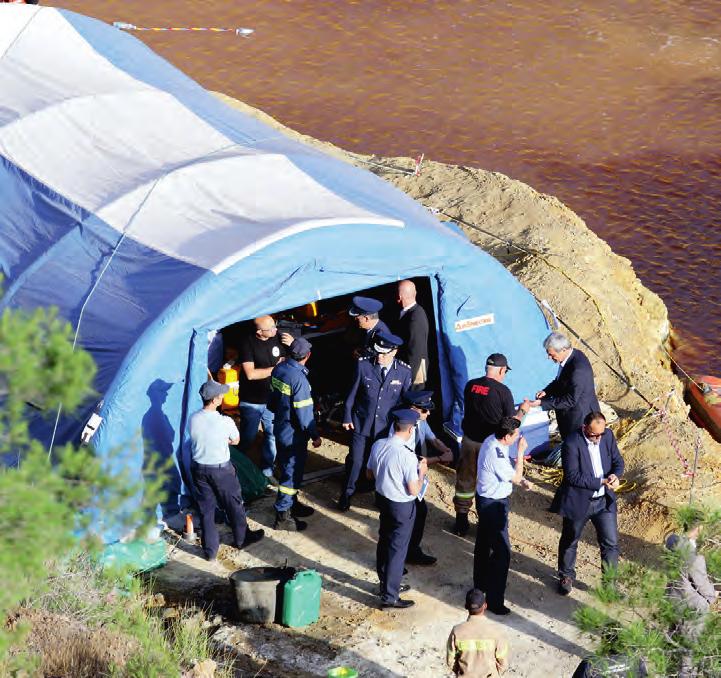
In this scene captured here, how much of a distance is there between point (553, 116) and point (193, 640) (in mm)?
16104

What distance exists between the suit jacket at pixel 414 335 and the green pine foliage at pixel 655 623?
4.62m

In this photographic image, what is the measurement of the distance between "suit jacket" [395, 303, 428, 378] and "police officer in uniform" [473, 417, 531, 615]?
5.96 ft

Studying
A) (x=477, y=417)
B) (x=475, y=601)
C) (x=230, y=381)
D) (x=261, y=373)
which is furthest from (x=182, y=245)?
(x=475, y=601)

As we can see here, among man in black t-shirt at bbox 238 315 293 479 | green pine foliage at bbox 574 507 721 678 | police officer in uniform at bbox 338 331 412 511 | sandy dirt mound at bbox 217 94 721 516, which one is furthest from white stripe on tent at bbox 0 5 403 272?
green pine foliage at bbox 574 507 721 678

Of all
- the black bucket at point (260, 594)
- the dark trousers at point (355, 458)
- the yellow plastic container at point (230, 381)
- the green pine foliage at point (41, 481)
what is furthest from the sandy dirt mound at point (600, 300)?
the green pine foliage at point (41, 481)

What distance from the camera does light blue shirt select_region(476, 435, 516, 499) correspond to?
8.73 meters

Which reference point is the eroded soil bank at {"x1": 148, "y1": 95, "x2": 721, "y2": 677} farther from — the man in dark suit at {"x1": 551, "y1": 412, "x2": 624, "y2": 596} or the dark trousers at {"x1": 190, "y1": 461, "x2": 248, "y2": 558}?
the man in dark suit at {"x1": 551, "y1": 412, "x2": 624, "y2": 596}

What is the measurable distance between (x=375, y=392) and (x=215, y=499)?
5.08 ft

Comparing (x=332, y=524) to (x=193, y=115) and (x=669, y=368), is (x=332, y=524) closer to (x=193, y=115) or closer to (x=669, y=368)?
(x=193, y=115)

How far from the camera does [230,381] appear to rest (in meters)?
11.0

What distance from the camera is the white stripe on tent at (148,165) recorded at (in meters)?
10.2

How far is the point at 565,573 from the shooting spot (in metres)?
9.12

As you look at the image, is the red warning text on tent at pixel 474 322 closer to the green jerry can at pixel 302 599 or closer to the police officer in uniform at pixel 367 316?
the police officer in uniform at pixel 367 316

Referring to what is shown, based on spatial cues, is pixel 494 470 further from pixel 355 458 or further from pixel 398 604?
pixel 355 458
